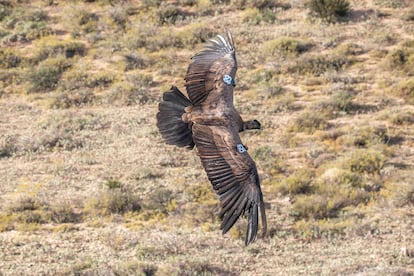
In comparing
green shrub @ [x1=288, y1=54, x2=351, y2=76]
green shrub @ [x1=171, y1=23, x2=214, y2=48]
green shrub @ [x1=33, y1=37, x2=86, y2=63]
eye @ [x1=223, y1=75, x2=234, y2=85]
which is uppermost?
eye @ [x1=223, y1=75, x2=234, y2=85]

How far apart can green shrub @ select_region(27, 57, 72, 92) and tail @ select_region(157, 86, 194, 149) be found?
52.0ft

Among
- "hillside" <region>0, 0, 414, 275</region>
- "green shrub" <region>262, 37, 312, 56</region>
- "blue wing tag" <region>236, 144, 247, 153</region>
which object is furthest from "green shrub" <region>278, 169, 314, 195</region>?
"blue wing tag" <region>236, 144, 247, 153</region>

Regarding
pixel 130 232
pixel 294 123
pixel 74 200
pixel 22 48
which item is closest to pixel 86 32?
pixel 22 48

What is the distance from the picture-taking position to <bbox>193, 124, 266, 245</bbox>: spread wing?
846 cm

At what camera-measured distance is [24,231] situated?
53.8ft

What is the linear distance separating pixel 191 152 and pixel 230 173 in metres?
11.3

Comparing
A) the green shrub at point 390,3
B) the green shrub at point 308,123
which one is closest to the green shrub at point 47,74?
the green shrub at point 308,123

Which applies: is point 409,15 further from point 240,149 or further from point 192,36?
point 240,149

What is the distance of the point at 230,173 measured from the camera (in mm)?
8906

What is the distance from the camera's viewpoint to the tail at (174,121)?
10258 mm

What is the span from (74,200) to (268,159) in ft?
17.6

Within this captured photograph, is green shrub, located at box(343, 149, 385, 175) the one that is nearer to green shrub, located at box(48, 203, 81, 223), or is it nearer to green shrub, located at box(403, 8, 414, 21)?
green shrub, located at box(48, 203, 81, 223)

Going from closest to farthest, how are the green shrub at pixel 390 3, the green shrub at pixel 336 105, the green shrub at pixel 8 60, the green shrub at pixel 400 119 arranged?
1. the green shrub at pixel 400 119
2. the green shrub at pixel 336 105
3. the green shrub at pixel 8 60
4. the green shrub at pixel 390 3

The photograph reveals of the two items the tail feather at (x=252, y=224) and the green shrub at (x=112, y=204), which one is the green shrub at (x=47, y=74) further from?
the tail feather at (x=252, y=224)
